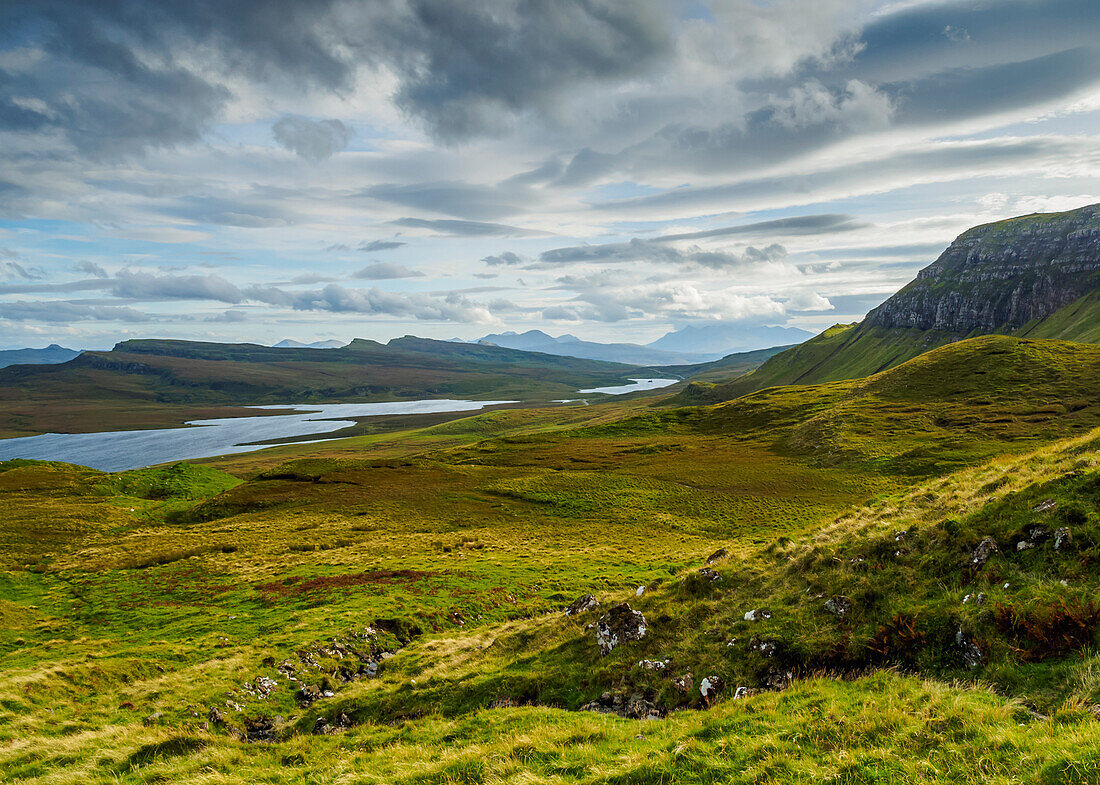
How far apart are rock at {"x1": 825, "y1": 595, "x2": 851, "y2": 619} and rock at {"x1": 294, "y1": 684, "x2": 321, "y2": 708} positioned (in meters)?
20.6

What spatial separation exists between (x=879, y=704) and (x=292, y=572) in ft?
135

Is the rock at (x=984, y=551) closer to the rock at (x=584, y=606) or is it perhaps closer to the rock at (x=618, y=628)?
the rock at (x=618, y=628)

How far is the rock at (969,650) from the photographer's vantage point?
11.4 m

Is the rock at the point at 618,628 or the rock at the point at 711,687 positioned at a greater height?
the rock at the point at 711,687

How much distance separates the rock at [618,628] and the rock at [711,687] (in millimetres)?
3795

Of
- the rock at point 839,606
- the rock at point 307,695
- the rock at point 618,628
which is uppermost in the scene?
the rock at point 839,606

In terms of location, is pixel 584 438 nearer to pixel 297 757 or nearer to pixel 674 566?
pixel 674 566

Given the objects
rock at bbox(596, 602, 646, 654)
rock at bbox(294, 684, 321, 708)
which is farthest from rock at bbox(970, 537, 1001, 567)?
rock at bbox(294, 684, 321, 708)

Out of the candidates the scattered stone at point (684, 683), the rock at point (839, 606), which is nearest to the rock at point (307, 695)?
the scattered stone at point (684, 683)

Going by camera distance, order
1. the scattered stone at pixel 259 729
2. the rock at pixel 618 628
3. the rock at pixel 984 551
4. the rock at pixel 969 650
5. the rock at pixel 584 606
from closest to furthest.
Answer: the rock at pixel 969 650
the rock at pixel 984 551
the scattered stone at pixel 259 729
the rock at pixel 618 628
the rock at pixel 584 606

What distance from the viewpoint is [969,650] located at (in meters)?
11.7

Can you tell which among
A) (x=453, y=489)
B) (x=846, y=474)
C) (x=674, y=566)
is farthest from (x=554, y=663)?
(x=846, y=474)

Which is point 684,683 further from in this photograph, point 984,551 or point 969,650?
point 984,551

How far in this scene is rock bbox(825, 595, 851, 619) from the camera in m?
14.8
